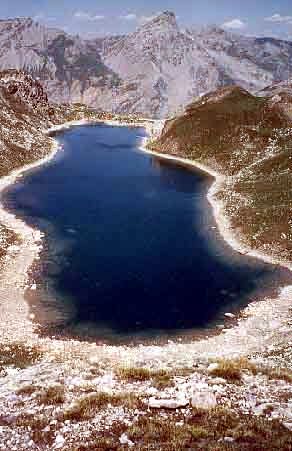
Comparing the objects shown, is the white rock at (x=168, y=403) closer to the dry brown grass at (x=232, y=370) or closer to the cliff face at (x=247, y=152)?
the dry brown grass at (x=232, y=370)

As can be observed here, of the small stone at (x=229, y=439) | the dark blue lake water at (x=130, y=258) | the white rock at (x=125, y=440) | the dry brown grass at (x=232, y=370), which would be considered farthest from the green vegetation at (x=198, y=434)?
the dark blue lake water at (x=130, y=258)

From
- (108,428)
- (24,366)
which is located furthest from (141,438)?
(24,366)

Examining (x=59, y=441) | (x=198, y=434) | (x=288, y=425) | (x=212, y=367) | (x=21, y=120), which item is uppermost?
(x=21, y=120)

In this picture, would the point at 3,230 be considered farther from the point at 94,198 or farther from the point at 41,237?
the point at 94,198

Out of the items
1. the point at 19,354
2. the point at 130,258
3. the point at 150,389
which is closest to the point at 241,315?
the point at 130,258

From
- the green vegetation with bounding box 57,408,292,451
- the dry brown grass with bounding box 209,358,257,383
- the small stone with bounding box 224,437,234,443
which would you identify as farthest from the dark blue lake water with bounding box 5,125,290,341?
the small stone with bounding box 224,437,234,443

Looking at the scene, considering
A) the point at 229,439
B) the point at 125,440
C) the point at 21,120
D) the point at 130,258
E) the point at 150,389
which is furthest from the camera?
the point at 21,120

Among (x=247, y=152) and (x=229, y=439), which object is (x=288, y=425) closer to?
(x=229, y=439)

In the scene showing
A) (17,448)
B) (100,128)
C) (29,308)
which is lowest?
(29,308)
